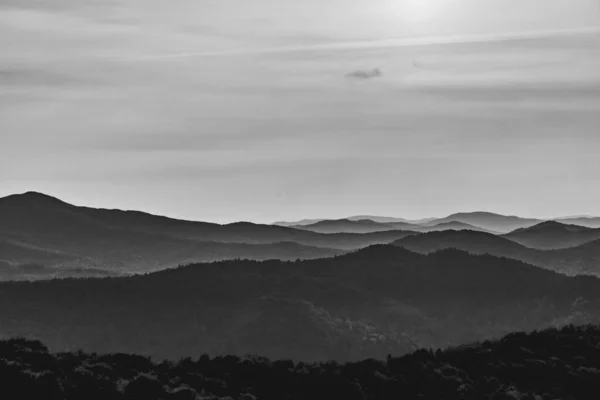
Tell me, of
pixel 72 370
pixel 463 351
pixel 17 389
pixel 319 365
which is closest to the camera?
pixel 17 389

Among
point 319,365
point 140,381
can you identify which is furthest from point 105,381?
point 319,365

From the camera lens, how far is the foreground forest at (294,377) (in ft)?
125

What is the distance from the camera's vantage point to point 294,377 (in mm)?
40656

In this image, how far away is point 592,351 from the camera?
4612cm

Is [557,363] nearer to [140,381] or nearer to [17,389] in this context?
[140,381]

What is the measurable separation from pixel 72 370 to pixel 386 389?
11.3 m

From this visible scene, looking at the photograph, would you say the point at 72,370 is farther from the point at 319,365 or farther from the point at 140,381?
the point at 319,365

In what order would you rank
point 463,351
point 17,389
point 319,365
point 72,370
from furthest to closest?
point 463,351 < point 319,365 < point 72,370 < point 17,389

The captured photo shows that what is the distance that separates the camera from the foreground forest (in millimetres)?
38188

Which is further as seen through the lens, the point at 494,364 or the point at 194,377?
the point at 494,364

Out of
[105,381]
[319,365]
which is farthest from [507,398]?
[105,381]

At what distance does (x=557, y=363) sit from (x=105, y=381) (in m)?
17.5

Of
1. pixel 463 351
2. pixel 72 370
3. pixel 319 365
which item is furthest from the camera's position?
pixel 463 351

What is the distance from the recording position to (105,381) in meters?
38.7
